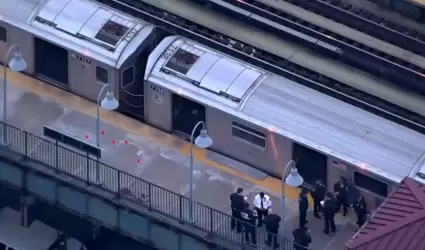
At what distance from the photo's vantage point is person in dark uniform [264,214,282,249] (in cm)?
6047

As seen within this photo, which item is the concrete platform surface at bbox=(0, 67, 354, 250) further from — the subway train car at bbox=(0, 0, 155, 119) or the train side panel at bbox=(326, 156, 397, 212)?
the train side panel at bbox=(326, 156, 397, 212)

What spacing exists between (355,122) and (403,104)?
4263mm

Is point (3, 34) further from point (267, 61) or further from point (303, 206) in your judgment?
point (303, 206)

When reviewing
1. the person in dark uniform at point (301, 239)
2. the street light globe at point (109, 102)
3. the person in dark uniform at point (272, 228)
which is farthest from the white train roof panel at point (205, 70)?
the person in dark uniform at point (301, 239)

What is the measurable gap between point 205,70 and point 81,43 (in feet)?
15.1

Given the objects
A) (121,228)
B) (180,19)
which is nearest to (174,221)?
(121,228)

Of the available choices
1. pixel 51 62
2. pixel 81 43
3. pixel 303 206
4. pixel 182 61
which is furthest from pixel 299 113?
pixel 51 62

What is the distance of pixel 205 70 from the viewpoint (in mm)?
65875

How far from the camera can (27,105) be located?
68188mm

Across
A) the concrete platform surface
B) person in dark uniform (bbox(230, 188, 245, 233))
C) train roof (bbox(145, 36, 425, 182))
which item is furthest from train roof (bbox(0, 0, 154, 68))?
person in dark uniform (bbox(230, 188, 245, 233))

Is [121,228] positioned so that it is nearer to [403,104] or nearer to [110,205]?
[110,205]

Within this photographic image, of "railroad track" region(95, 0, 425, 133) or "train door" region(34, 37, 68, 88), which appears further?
"train door" region(34, 37, 68, 88)

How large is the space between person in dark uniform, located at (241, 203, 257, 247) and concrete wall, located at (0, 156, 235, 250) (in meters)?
0.60

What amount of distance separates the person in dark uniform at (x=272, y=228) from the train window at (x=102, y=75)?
31.3ft
